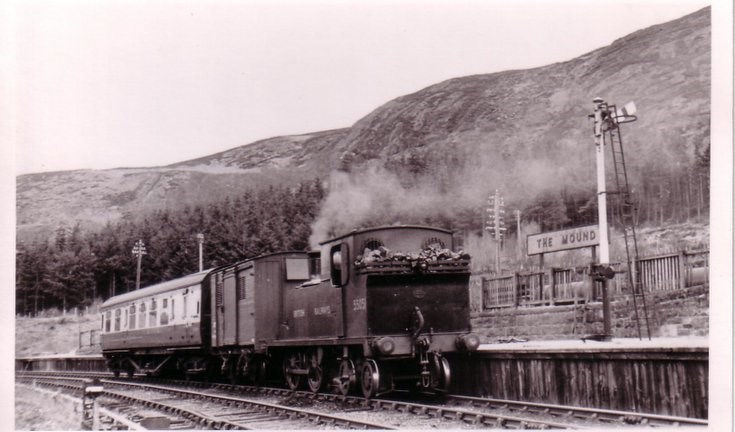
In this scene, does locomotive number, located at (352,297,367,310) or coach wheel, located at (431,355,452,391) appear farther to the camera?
coach wheel, located at (431,355,452,391)

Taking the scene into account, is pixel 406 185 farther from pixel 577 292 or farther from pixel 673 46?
pixel 673 46

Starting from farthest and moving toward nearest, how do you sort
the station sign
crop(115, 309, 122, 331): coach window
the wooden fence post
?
1. crop(115, 309, 122, 331): coach window
2. the station sign
3. the wooden fence post

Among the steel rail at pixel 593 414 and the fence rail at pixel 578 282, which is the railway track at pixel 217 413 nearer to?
the steel rail at pixel 593 414

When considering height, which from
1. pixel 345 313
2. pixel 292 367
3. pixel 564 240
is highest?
pixel 564 240

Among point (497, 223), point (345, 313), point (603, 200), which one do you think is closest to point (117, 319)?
point (345, 313)

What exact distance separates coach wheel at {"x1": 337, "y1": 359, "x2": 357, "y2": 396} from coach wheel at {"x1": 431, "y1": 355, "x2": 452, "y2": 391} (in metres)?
1.27

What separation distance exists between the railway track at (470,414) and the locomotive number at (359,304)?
4.77 feet

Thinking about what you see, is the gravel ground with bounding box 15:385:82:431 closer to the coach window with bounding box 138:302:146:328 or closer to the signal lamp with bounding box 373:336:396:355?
the signal lamp with bounding box 373:336:396:355

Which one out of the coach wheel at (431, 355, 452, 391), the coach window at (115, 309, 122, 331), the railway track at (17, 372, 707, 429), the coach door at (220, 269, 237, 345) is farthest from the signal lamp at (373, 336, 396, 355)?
the coach window at (115, 309, 122, 331)

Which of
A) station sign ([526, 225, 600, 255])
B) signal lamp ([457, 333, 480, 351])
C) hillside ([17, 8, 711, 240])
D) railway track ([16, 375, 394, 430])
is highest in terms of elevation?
hillside ([17, 8, 711, 240])

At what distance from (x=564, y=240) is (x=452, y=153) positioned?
23.0m

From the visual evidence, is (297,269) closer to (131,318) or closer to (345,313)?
(345,313)

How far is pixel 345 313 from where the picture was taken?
11.3 m

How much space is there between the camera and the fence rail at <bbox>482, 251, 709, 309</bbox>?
1395cm
